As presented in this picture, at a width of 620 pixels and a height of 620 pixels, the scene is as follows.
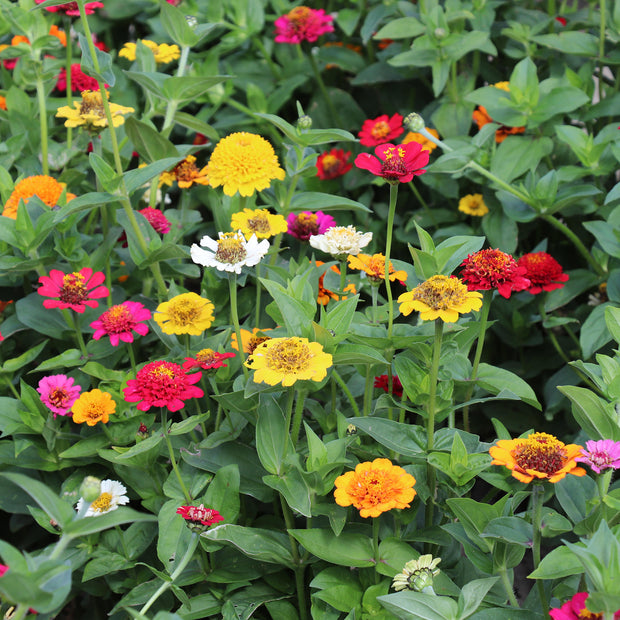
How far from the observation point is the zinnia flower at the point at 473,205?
1866mm

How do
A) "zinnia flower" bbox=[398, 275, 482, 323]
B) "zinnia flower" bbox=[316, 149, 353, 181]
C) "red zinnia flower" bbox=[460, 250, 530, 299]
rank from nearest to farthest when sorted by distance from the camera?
1. "zinnia flower" bbox=[398, 275, 482, 323]
2. "red zinnia flower" bbox=[460, 250, 530, 299]
3. "zinnia flower" bbox=[316, 149, 353, 181]

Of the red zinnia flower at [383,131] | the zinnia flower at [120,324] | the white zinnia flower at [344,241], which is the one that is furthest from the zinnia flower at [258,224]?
the red zinnia flower at [383,131]

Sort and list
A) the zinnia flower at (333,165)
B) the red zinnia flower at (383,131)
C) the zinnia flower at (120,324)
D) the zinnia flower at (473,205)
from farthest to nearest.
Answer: the zinnia flower at (333,165)
the zinnia flower at (473,205)
the red zinnia flower at (383,131)
the zinnia flower at (120,324)

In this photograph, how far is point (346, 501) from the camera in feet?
3.37

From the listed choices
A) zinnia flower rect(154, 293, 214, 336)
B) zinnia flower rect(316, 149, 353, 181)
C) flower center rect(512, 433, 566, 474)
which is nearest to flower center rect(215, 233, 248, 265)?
zinnia flower rect(154, 293, 214, 336)

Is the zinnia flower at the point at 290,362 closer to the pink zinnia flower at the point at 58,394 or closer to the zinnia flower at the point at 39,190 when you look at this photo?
the pink zinnia flower at the point at 58,394

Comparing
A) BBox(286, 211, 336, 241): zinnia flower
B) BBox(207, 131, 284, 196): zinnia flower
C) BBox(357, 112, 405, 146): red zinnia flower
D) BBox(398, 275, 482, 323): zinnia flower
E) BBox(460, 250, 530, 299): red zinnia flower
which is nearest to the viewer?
BBox(398, 275, 482, 323): zinnia flower

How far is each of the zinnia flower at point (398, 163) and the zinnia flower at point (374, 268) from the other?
19 cm

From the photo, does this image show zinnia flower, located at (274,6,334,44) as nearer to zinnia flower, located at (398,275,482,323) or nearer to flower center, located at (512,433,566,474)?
zinnia flower, located at (398,275,482,323)

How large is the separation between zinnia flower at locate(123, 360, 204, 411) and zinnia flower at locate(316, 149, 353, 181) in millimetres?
1004

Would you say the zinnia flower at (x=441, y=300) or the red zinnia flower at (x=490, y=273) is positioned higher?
the zinnia flower at (x=441, y=300)

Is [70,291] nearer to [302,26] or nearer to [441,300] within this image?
[441,300]

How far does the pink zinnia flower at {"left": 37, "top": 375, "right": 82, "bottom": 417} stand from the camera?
1.23 meters

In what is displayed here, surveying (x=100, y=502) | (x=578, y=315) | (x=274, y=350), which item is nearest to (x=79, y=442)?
(x=100, y=502)
